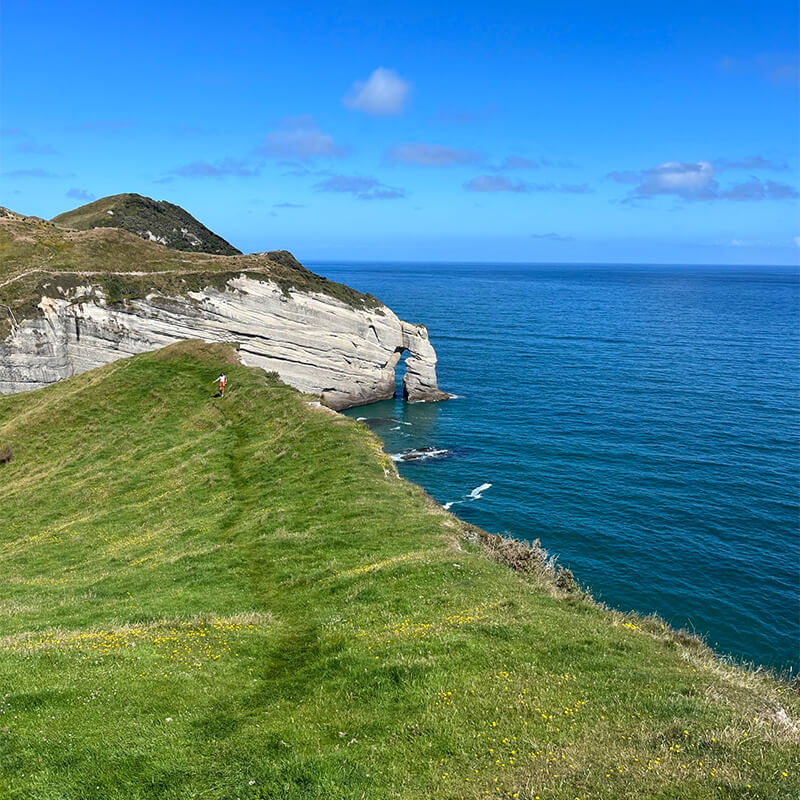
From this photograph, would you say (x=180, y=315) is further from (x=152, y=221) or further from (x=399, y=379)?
(x=152, y=221)

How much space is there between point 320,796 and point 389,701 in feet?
11.7

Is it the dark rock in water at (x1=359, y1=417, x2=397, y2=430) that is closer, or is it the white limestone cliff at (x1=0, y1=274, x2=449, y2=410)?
the white limestone cliff at (x1=0, y1=274, x2=449, y2=410)

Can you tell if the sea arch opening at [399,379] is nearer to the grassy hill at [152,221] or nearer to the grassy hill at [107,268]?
the grassy hill at [107,268]

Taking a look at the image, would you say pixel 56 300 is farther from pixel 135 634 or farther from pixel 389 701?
pixel 389 701

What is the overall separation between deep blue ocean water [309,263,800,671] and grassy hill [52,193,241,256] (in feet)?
206

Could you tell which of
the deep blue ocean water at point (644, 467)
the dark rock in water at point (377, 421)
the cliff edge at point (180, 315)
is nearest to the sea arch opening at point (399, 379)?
the cliff edge at point (180, 315)

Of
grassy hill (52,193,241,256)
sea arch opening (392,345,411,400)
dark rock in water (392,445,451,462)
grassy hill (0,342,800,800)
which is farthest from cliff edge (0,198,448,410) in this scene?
grassy hill (0,342,800,800)

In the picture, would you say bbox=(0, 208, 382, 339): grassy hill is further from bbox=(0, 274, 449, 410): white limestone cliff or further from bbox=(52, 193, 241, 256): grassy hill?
bbox=(52, 193, 241, 256): grassy hill

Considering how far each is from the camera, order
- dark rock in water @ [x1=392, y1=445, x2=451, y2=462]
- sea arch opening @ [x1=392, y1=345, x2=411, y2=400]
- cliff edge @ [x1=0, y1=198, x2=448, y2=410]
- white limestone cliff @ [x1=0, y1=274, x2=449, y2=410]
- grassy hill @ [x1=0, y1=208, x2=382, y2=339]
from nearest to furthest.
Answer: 1. dark rock in water @ [x1=392, y1=445, x2=451, y2=462]
2. white limestone cliff @ [x1=0, y1=274, x2=449, y2=410]
3. cliff edge @ [x1=0, y1=198, x2=448, y2=410]
4. grassy hill @ [x1=0, y1=208, x2=382, y2=339]
5. sea arch opening @ [x1=392, y1=345, x2=411, y2=400]

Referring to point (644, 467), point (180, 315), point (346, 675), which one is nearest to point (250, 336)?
point (180, 315)

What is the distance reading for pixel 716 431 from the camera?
248 ft

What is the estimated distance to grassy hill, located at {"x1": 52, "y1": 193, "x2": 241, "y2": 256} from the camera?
12256 cm

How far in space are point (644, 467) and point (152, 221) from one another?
117 metres

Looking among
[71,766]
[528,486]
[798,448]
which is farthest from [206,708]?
[798,448]
